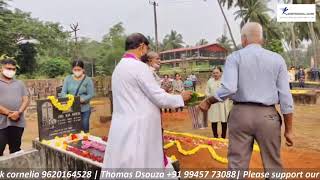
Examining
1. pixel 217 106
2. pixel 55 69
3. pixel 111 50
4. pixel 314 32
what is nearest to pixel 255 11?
pixel 314 32

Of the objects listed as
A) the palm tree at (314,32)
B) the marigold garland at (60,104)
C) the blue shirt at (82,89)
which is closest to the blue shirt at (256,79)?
the marigold garland at (60,104)

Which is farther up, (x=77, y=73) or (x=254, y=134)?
(x=77, y=73)

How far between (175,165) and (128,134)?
4.35 feet

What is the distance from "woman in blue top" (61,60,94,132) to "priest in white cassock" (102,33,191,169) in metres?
2.99

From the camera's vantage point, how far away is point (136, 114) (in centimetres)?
304

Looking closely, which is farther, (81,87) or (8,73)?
(81,87)

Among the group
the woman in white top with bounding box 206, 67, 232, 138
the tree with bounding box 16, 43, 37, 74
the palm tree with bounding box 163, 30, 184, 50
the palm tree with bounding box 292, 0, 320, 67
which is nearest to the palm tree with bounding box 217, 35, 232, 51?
the palm tree with bounding box 163, 30, 184, 50

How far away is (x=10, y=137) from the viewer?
5.12 m

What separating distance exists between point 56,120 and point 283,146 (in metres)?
4.04

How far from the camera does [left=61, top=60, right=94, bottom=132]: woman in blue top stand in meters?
6.02

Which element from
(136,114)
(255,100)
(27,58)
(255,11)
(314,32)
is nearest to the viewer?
(136,114)

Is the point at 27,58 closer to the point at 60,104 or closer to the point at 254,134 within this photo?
the point at 60,104

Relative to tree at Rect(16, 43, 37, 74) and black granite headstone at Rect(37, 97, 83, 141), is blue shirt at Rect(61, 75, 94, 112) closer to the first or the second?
black granite headstone at Rect(37, 97, 83, 141)

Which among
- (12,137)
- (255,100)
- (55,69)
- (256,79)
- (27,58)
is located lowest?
(12,137)
